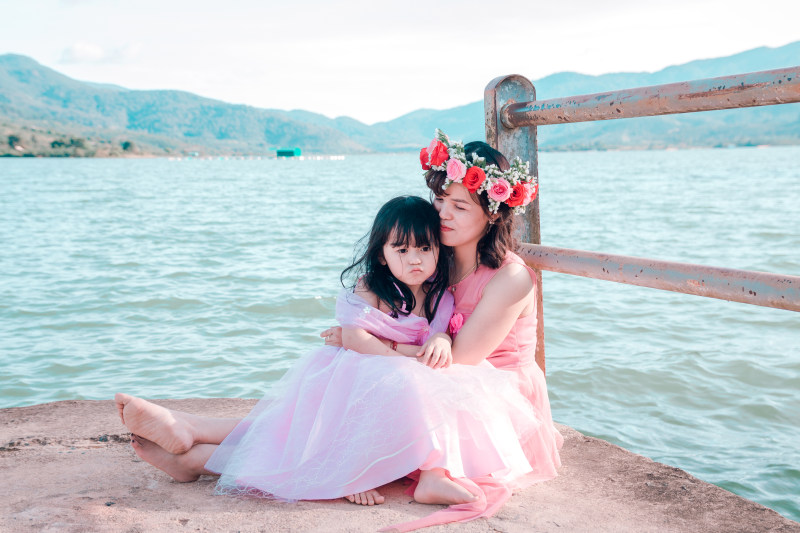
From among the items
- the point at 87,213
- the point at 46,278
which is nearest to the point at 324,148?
the point at 87,213

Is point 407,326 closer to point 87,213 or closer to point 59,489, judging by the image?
point 59,489

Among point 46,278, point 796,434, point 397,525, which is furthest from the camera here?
point 46,278

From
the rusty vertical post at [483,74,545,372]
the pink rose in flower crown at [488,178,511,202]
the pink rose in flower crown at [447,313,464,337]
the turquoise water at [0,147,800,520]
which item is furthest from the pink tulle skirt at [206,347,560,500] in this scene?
the turquoise water at [0,147,800,520]

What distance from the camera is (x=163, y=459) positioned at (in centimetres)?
242

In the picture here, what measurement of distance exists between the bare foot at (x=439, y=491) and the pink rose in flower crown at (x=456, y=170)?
1059 mm

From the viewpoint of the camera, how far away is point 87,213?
20.0m

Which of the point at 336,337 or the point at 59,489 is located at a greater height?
the point at 336,337

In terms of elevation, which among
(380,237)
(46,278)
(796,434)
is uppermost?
(380,237)

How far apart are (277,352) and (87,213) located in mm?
15817

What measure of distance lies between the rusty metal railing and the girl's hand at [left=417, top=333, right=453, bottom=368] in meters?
0.55

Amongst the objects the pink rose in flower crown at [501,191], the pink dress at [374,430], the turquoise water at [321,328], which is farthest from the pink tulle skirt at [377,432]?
the turquoise water at [321,328]

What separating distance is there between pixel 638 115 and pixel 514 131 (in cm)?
71

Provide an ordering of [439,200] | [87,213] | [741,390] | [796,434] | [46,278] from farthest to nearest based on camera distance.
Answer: [87,213] < [46,278] < [741,390] < [796,434] < [439,200]

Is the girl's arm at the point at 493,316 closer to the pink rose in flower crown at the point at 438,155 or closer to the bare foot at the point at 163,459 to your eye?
the pink rose in flower crown at the point at 438,155
